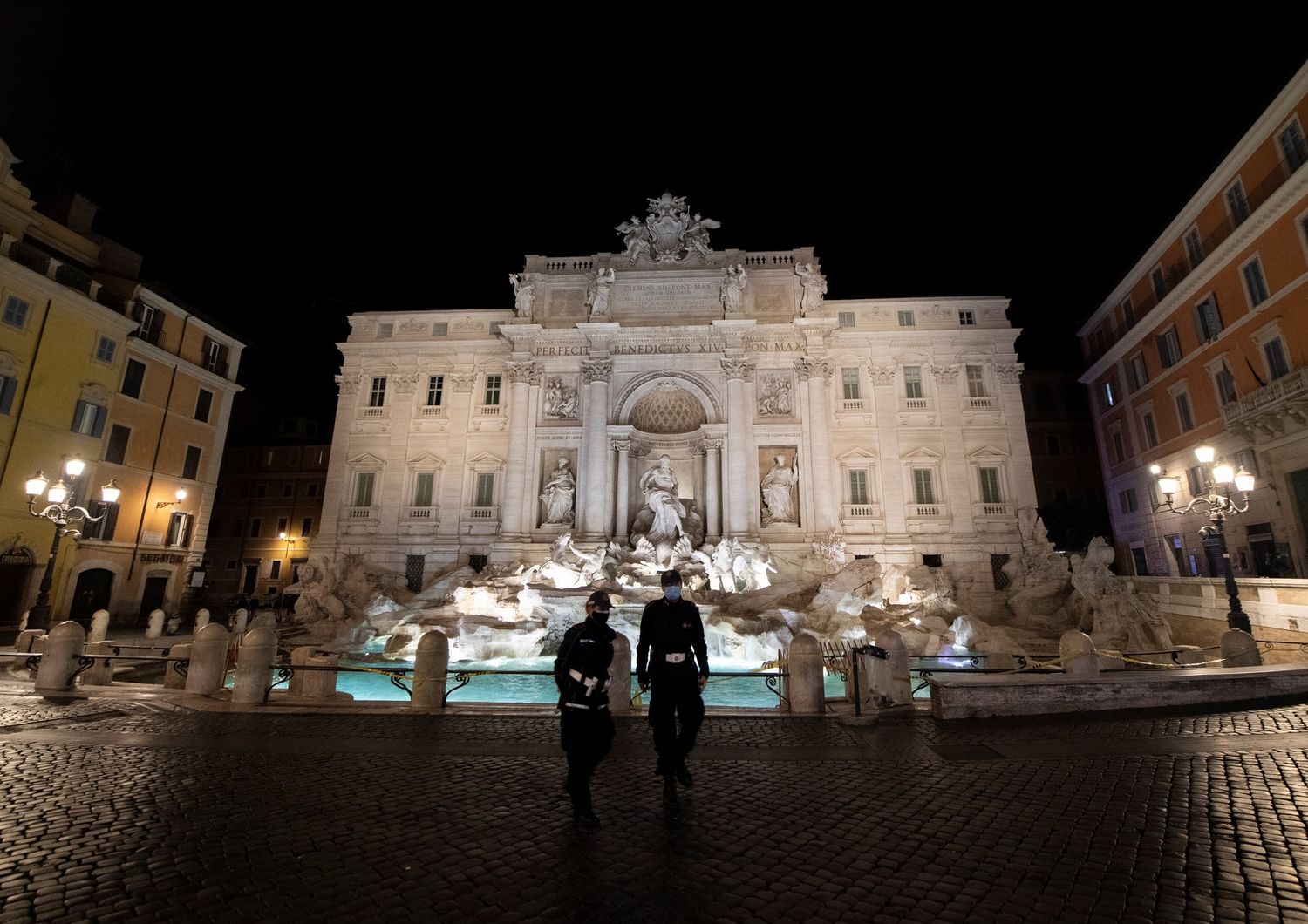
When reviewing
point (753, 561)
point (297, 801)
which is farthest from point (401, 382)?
point (297, 801)

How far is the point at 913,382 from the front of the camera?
91.4 feet

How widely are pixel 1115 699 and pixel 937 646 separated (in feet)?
29.0

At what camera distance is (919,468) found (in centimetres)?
2684

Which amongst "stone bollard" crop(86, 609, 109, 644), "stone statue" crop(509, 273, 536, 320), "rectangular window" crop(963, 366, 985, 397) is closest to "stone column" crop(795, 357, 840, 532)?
"rectangular window" crop(963, 366, 985, 397)

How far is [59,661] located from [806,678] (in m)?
11.6

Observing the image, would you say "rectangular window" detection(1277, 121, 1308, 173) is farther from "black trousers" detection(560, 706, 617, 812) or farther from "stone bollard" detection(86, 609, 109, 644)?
"stone bollard" detection(86, 609, 109, 644)

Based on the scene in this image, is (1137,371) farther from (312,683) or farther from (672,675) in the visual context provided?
(312,683)

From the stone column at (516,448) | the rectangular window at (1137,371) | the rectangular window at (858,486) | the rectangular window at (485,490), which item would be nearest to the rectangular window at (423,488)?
the rectangular window at (485,490)

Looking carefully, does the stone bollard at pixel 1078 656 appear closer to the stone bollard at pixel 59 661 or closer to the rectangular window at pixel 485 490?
the stone bollard at pixel 59 661

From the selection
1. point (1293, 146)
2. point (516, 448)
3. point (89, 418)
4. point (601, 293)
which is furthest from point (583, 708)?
point (89, 418)

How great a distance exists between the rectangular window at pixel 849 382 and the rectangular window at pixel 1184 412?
497 inches

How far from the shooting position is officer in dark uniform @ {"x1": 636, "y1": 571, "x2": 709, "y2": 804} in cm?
492

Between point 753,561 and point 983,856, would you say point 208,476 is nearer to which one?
point 753,561

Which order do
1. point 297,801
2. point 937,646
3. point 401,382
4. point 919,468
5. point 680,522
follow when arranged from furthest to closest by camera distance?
point 401,382, point 919,468, point 680,522, point 937,646, point 297,801
